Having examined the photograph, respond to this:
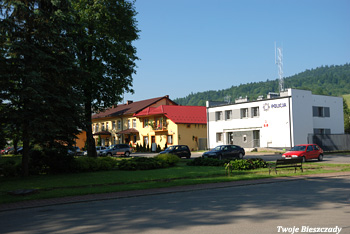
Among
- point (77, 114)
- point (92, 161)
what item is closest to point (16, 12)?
point (77, 114)

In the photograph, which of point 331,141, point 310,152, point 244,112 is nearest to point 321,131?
point 331,141

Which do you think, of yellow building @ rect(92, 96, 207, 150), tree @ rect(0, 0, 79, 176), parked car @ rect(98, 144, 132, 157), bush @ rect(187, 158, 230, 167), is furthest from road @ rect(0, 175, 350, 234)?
yellow building @ rect(92, 96, 207, 150)

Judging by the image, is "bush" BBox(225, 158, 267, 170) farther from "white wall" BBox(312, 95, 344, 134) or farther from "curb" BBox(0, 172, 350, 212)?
"white wall" BBox(312, 95, 344, 134)

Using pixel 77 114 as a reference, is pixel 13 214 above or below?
below

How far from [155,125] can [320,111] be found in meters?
27.2

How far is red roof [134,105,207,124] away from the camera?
60156mm

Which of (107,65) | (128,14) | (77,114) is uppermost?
(128,14)

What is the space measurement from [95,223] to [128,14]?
94.6ft

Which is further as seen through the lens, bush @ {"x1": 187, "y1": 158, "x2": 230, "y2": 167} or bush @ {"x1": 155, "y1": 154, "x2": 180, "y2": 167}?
bush @ {"x1": 155, "y1": 154, "x2": 180, "y2": 167}

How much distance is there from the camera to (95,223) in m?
8.38

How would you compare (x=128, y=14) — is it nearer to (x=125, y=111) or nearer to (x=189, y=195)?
(x=189, y=195)

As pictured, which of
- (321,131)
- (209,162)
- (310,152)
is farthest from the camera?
(321,131)

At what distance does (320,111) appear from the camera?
173ft

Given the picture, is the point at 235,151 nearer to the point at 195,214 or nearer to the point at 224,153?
the point at 224,153
